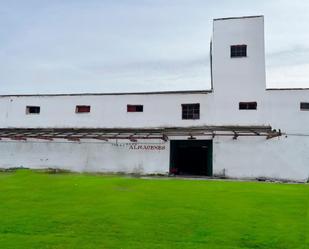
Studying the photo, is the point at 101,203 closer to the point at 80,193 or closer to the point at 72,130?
the point at 80,193

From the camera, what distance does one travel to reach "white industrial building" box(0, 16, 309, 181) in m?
26.3

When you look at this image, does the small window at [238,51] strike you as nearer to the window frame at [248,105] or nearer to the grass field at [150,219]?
the window frame at [248,105]

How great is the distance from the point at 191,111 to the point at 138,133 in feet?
12.5

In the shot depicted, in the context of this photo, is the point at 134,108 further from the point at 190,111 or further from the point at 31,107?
the point at 31,107

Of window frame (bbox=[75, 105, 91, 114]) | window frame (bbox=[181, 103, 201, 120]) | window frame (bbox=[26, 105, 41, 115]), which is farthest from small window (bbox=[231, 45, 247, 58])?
window frame (bbox=[26, 105, 41, 115])

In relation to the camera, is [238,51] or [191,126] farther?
[238,51]

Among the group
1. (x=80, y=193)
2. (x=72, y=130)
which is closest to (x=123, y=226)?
(x=80, y=193)

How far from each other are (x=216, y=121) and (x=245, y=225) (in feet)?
56.3

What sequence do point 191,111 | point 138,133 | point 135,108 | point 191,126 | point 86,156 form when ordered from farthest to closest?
point 135,108
point 86,156
point 191,111
point 191,126
point 138,133

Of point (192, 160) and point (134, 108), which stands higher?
point (134, 108)

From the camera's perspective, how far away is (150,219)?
11.1m

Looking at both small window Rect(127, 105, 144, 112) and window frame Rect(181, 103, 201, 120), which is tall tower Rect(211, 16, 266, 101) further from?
small window Rect(127, 105, 144, 112)

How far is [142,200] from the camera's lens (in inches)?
562

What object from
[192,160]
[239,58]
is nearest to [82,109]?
[192,160]
